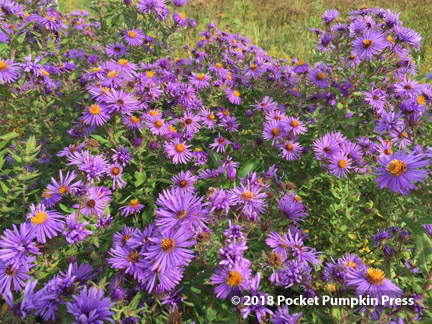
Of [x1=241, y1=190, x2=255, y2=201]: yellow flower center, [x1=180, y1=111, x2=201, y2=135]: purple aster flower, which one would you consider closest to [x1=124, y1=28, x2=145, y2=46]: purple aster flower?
[x1=180, y1=111, x2=201, y2=135]: purple aster flower

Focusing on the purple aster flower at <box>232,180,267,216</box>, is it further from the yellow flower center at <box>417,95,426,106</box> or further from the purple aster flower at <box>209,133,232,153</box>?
the yellow flower center at <box>417,95,426,106</box>

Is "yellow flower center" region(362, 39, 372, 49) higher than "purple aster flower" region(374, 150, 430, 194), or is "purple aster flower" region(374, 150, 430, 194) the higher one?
"yellow flower center" region(362, 39, 372, 49)

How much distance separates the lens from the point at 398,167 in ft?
4.80

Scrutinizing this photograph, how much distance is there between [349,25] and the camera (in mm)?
2666

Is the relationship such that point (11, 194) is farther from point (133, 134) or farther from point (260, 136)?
point (260, 136)

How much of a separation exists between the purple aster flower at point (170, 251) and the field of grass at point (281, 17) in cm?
576

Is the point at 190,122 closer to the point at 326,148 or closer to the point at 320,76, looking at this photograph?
the point at 326,148

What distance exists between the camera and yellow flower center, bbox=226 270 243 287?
1.21 metres

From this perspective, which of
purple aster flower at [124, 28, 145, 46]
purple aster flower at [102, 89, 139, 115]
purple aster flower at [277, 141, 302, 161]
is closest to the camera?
purple aster flower at [102, 89, 139, 115]

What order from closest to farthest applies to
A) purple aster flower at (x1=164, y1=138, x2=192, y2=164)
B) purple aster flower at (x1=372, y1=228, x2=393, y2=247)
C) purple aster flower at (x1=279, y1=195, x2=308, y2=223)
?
purple aster flower at (x1=279, y1=195, x2=308, y2=223)
purple aster flower at (x1=372, y1=228, x2=393, y2=247)
purple aster flower at (x1=164, y1=138, x2=192, y2=164)

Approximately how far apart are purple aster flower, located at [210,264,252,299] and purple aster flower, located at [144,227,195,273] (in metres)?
0.16

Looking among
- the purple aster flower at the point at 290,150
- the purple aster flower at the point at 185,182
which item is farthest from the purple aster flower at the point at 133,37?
the purple aster flower at the point at 290,150

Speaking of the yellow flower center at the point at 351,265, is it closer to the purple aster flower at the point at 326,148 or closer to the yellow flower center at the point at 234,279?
the yellow flower center at the point at 234,279

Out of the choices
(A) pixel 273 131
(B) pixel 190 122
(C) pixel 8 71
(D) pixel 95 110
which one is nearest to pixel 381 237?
(A) pixel 273 131
